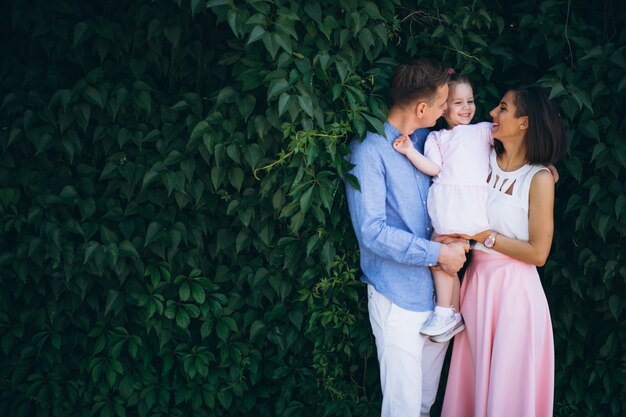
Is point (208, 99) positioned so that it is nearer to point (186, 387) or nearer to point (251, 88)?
point (251, 88)

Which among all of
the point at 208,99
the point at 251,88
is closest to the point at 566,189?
the point at 251,88

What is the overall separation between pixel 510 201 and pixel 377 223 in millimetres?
675

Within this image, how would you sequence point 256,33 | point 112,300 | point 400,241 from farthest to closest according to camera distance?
1. point 112,300
2. point 400,241
3. point 256,33

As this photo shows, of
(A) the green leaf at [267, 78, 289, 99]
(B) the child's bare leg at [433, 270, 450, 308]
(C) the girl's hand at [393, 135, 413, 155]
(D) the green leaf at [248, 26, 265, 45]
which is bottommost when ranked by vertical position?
(B) the child's bare leg at [433, 270, 450, 308]

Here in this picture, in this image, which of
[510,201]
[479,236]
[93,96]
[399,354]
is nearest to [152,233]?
[93,96]

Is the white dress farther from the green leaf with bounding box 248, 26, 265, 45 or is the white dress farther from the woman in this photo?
the green leaf with bounding box 248, 26, 265, 45

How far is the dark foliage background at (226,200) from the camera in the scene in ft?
9.83

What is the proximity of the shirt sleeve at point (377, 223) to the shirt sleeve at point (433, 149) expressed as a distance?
0.30 m

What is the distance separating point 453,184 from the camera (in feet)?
9.78

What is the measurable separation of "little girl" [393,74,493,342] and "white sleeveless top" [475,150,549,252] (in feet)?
0.14

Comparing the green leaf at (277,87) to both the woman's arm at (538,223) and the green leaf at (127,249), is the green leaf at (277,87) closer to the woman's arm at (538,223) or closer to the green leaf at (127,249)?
the green leaf at (127,249)

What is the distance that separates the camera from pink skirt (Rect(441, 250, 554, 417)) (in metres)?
2.94

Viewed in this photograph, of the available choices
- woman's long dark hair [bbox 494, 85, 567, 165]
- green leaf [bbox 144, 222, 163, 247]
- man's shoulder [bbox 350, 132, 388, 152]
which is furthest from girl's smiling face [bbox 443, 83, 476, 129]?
A: green leaf [bbox 144, 222, 163, 247]

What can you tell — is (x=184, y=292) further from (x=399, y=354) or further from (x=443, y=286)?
(x=443, y=286)
